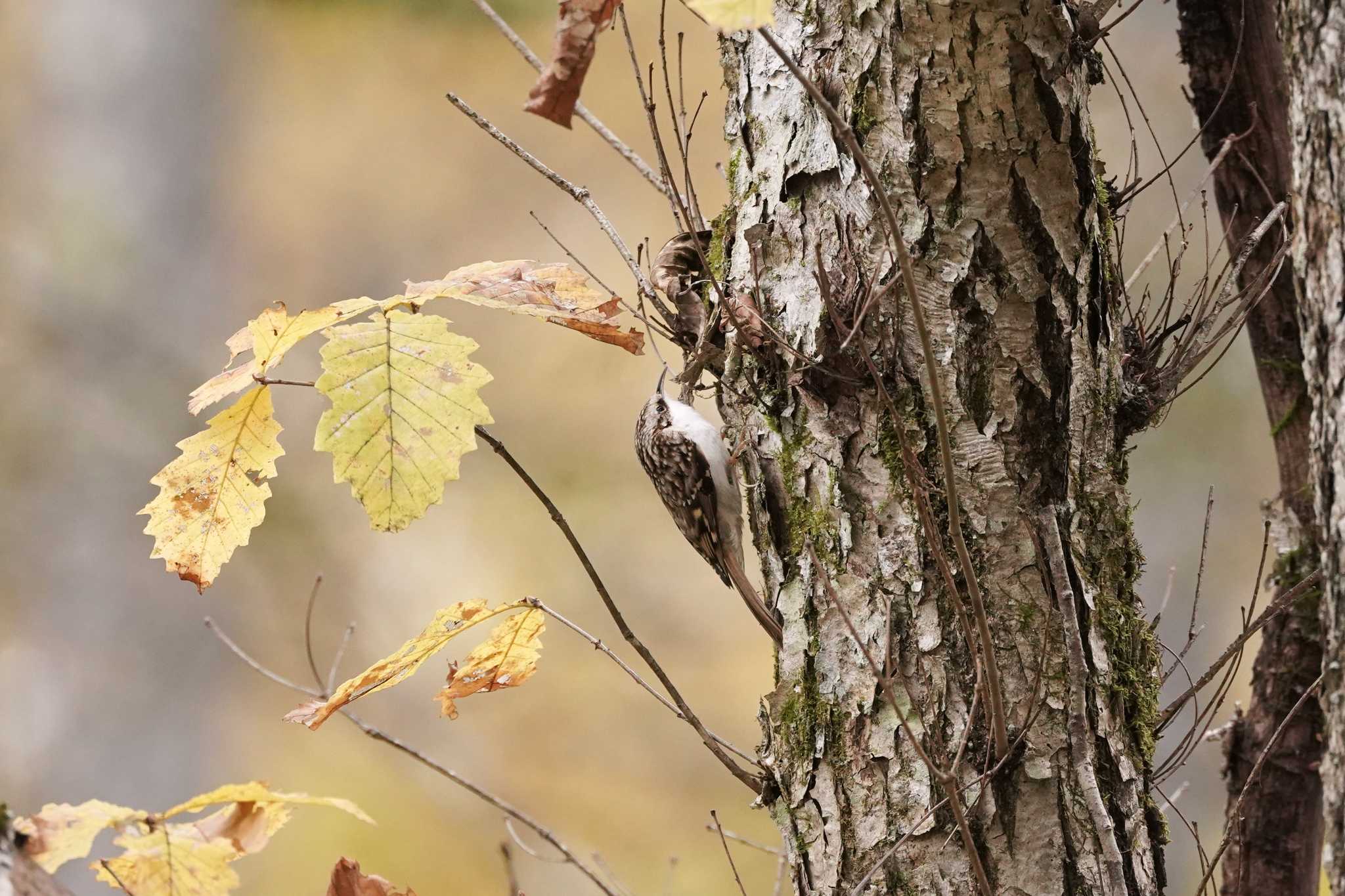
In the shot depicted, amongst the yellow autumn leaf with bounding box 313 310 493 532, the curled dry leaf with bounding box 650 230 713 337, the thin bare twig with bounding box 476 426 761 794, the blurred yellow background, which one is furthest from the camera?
the blurred yellow background

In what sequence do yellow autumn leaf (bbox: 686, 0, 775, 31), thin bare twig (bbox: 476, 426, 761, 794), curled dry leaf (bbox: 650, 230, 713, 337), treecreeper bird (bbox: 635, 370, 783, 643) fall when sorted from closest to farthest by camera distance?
yellow autumn leaf (bbox: 686, 0, 775, 31) < thin bare twig (bbox: 476, 426, 761, 794) < curled dry leaf (bbox: 650, 230, 713, 337) < treecreeper bird (bbox: 635, 370, 783, 643)

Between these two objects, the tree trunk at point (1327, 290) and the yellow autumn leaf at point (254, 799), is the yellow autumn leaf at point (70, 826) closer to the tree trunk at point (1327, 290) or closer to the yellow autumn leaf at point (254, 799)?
the yellow autumn leaf at point (254, 799)

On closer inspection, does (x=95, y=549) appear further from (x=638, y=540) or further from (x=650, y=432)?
(x=650, y=432)

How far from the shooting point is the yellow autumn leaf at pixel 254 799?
133 cm

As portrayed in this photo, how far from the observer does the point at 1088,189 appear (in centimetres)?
145

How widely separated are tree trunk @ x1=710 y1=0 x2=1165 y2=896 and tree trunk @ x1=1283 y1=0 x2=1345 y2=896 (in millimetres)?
381

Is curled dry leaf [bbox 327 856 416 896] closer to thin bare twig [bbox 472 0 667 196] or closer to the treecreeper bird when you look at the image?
thin bare twig [bbox 472 0 667 196]

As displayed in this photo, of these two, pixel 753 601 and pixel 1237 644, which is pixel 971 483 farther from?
pixel 753 601

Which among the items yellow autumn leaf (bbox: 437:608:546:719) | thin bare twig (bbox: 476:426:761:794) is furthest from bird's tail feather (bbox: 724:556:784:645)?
yellow autumn leaf (bbox: 437:608:546:719)

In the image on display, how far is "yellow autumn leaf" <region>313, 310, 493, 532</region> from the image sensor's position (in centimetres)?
118

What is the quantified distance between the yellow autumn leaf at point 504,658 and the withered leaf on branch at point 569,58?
0.76 m

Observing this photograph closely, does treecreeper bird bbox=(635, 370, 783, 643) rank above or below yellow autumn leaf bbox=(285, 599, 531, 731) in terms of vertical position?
above

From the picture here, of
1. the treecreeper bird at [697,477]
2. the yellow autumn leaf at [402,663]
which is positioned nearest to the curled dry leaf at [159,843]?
the yellow autumn leaf at [402,663]

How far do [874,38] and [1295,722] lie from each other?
1382 mm
